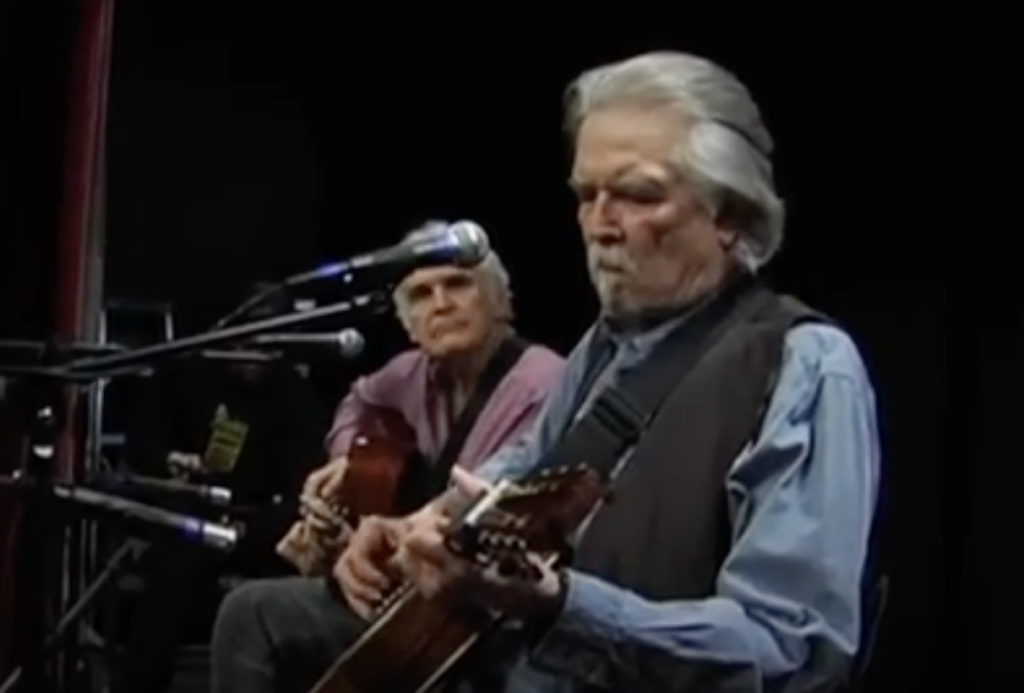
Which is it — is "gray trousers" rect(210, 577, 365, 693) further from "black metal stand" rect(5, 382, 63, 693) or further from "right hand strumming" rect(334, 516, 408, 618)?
"black metal stand" rect(5, 382, 63, 693)

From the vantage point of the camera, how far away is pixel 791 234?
5.15 metres

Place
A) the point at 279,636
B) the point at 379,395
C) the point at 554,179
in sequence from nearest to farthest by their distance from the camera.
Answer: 1. the point at 279,636
2. the point at 379,395
3. the point at 554,179

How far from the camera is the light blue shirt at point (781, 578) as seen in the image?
2.01 meters

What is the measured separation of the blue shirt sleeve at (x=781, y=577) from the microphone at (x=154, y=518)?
36 centimetres

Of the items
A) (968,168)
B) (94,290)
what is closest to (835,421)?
A: (94,290)

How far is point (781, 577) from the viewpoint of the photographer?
2.04 m

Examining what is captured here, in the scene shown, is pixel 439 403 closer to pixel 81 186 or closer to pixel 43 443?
pixel 81 186

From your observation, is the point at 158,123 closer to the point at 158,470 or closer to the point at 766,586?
the point at 158,470

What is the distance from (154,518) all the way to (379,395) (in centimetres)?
168

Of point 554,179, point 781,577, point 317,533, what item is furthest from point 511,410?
point 554,179

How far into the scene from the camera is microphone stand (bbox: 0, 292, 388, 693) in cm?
212

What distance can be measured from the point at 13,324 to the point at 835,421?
8.08ft

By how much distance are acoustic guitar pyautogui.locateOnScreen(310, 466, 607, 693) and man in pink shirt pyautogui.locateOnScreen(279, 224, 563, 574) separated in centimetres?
112

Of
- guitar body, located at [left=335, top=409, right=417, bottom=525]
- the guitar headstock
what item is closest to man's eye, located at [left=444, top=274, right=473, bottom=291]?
guitar body, located at [left=335, top=409, right=417, bottom=525]
